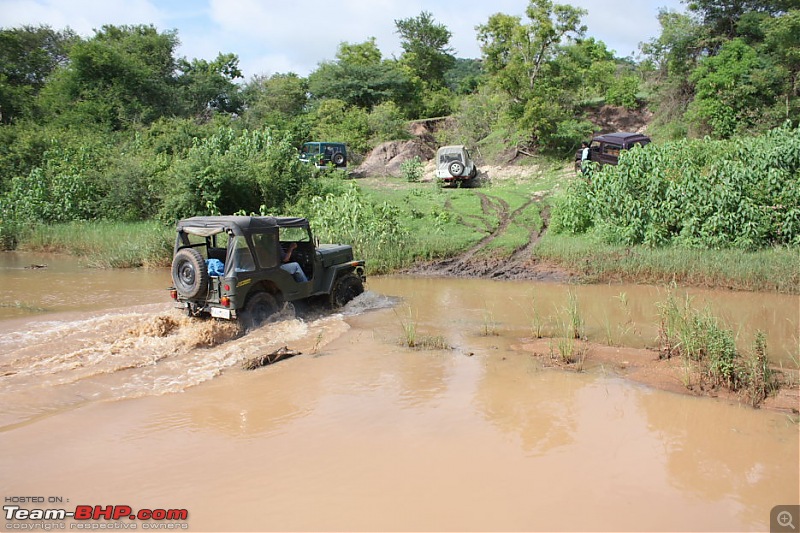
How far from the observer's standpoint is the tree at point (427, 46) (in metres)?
45.7

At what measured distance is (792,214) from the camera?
14.1 m

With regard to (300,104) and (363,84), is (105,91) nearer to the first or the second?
(300,104)

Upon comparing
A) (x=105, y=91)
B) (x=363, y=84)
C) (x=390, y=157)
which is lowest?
(x=390, y=157)

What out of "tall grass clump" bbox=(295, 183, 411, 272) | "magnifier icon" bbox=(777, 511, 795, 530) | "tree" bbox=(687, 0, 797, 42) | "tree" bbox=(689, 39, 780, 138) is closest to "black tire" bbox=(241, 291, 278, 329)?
"tall grass clump" bbox=(295, 183, 411, 272)

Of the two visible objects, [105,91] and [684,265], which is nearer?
Answer: [684,265]

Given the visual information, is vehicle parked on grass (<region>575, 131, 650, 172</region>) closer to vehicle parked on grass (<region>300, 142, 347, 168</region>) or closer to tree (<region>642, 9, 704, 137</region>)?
tree (<region>642, 9, 704, 137</region>)

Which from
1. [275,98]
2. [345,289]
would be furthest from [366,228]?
[275,98]

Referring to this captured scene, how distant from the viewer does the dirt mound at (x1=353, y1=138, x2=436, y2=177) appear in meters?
30.4

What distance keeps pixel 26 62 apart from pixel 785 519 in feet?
152

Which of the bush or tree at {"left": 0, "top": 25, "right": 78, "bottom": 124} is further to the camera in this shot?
tree at {"left": 0, "top": 25, "right": 78, "bottom": 124}

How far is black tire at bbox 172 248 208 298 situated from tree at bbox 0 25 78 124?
29.1m

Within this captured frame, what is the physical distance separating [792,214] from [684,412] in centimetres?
980

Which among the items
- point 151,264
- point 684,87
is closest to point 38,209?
point 151,264

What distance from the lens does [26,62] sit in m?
39.4
